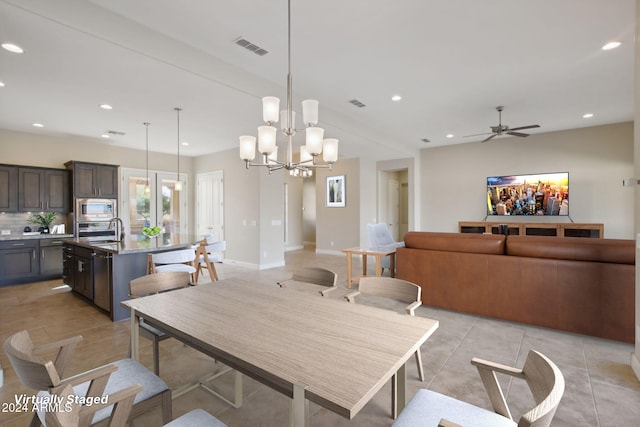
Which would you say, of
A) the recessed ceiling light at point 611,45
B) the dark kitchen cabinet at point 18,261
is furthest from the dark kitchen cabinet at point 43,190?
the recessed ceiling light at point 611,45

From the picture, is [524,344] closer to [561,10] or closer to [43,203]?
[561,10]

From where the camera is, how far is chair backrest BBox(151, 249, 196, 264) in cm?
354

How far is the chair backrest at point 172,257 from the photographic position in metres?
3.54

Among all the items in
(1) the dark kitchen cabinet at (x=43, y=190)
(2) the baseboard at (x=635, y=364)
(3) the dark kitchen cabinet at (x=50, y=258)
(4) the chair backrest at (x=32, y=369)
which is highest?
(1) the dark kitchen cabinet at (x=43, y=190)

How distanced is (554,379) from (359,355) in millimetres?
638

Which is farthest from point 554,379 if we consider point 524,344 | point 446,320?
point 446,320

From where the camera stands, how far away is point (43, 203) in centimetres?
574

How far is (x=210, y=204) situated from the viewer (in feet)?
25.3

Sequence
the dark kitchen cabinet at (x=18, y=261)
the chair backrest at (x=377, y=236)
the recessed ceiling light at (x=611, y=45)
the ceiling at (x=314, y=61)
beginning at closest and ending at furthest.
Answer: the ceiling at (x=314, y=61) → the recessed ceiling light at (x=611, y=45) → the dark kitchen cabinet at (x=18, y=261) → the chair backrest at (x=377, y=236)

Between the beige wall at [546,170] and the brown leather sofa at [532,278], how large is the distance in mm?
4455

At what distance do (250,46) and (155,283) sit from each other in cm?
249

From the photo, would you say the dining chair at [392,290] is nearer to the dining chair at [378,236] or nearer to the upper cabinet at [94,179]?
the dining chair at [378,236]

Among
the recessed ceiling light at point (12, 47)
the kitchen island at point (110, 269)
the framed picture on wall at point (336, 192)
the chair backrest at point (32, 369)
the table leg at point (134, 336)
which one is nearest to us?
the chair backrest at point (32, 369)

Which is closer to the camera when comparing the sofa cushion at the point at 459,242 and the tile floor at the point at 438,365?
the tile floor at the point at 438,365
